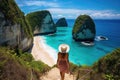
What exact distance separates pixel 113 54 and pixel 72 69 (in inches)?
203

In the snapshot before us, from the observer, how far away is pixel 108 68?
31.9 feet

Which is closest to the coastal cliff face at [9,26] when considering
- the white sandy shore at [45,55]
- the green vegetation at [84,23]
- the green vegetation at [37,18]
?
the white sandy shore at [45,55]

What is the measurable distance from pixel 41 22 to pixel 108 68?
287 ft

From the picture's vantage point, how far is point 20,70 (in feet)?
28.9

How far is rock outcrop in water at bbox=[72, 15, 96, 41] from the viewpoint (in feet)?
255

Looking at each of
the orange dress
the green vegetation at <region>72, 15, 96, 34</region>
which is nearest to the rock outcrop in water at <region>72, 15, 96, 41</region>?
the green vegetation at <region>72, 15, 96, 34</region>

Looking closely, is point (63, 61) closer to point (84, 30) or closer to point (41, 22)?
point (84, 30)

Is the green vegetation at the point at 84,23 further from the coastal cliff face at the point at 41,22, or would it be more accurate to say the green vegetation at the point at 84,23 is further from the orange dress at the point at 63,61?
the orange dress at the point at 63,61

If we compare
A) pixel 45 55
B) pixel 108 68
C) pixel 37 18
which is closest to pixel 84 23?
pixel 37 18

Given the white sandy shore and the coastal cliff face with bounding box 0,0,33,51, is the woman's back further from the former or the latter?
the white sandy shore

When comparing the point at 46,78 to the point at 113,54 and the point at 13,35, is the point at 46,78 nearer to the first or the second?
the point at 113,54

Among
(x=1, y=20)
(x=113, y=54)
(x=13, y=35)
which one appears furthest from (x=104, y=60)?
(x=13, y=35)

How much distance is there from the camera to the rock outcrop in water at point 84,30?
77.6m

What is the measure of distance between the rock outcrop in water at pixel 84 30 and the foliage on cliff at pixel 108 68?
66631 mm
